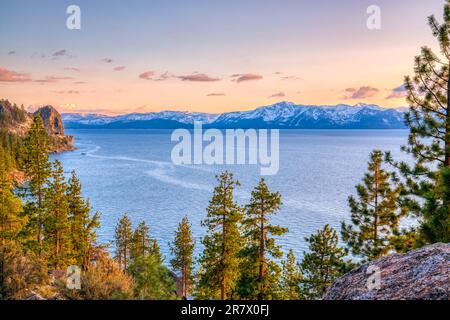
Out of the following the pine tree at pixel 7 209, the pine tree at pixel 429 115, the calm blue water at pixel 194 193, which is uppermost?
the pine tree at pixel 429 115

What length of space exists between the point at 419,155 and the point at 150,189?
3257 inches

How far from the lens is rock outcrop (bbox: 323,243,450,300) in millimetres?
9352

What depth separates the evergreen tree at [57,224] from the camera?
98.1 ft

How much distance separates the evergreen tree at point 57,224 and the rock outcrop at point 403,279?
83.8 feet

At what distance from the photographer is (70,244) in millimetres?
32562

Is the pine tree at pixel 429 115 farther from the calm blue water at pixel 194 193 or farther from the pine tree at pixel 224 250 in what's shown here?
the calm blue water at pixel 194 193

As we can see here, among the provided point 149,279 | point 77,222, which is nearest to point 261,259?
point 149,279

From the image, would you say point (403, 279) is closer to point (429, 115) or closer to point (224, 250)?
point (429, 115)

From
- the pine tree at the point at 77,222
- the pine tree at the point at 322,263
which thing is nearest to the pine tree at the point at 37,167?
the pine tree at the point at 77,222

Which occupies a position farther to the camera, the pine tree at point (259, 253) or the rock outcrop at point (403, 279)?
the pine tree at point (259, 253)

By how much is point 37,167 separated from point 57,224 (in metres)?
5.38

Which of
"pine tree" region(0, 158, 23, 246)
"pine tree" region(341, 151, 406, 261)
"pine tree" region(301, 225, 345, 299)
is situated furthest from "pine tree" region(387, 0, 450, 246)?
"pine tree" region(0, 158, 23, 246)

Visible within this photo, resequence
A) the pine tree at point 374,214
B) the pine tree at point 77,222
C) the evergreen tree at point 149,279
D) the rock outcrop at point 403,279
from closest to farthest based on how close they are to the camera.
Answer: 1. the rock outcrop at point 403,279
2. the evergreen tree at point 149,279
3. the pine tree at point 374,214
4. the pine tree at point 77,222
